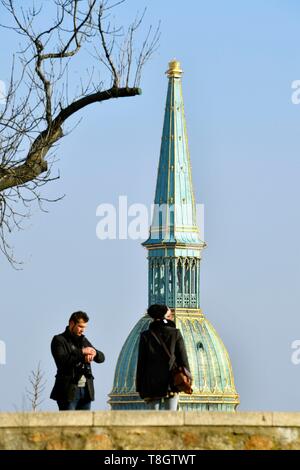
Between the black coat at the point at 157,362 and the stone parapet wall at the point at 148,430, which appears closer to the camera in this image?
the stone parapet wall at the point at 148,430

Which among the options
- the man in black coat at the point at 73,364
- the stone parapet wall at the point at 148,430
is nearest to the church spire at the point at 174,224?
the man in black coat at the point at 73,364

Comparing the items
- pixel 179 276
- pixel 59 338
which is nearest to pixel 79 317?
pixel 59 338

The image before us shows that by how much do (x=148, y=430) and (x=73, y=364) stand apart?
2.11m

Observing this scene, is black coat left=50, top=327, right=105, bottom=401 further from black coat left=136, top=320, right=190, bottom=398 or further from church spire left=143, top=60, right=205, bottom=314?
church spire left=143, top=60, right=205, bottom=314

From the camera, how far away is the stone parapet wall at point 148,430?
3362cm

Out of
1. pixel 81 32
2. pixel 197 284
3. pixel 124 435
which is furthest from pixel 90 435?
pixel 197 284

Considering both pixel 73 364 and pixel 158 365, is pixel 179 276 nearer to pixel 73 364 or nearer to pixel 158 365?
pixel 73 364

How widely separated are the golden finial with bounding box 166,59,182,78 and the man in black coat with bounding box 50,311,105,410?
115095mm

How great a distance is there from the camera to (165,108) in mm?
149375

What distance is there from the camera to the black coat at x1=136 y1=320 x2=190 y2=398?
35.3 m

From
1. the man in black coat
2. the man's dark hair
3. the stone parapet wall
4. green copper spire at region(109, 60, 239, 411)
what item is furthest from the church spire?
the stone parapet wall

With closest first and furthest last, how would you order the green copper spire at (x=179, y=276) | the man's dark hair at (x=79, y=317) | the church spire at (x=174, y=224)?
the man's dark hair at (x=79, y=317), the green copper spire at (x=179, y=276), the church spire at (x=174, y=224)

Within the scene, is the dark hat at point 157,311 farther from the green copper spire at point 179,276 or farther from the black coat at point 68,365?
the green copper spire at point 179,276

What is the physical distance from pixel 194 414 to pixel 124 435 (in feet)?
3.03
